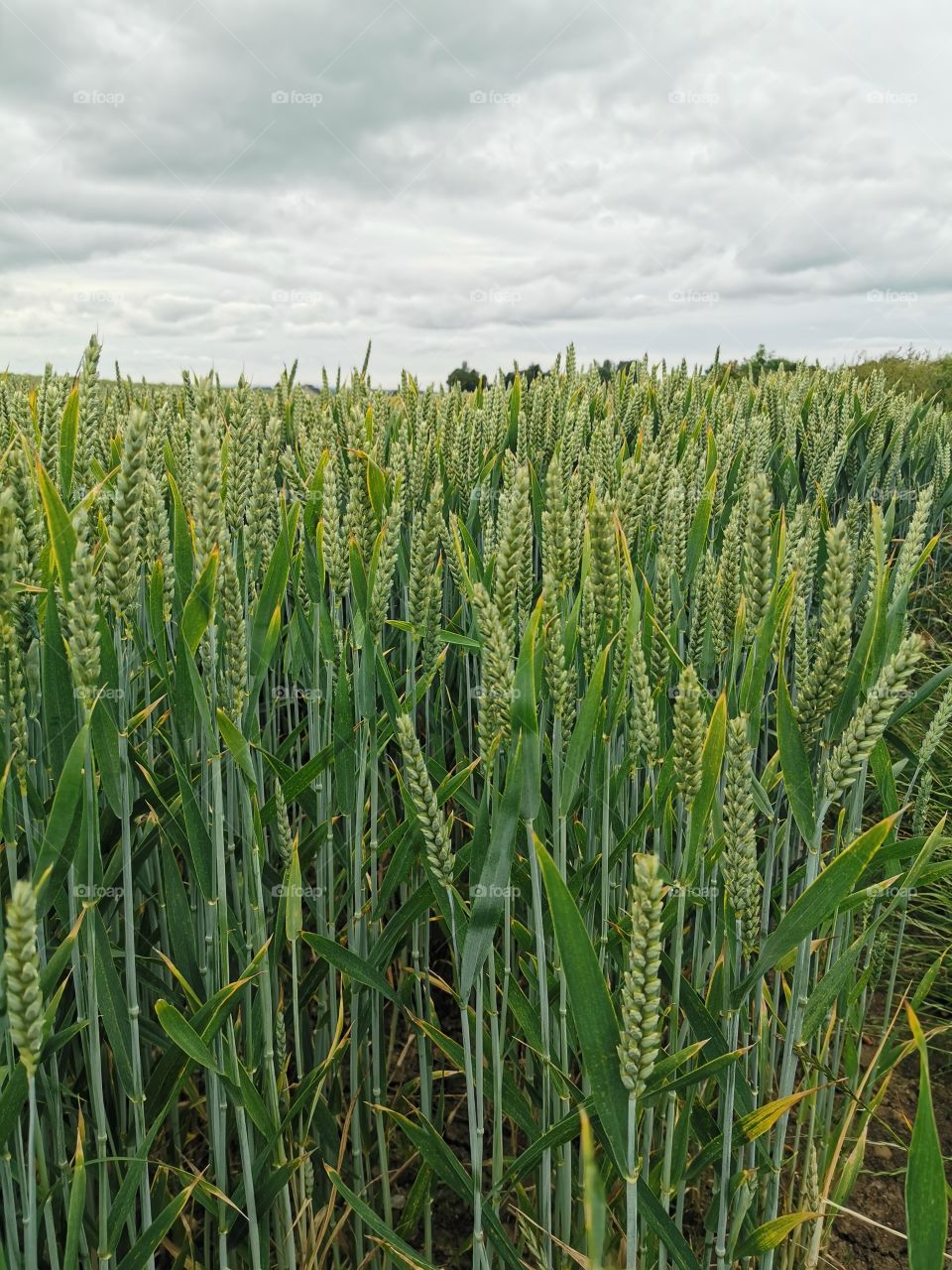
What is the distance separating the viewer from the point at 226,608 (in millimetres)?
1293

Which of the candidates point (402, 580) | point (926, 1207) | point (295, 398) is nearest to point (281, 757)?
point (402, 580)

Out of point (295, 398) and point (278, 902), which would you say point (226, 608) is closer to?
point (278, 902)

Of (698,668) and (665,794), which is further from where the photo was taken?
(698,668)

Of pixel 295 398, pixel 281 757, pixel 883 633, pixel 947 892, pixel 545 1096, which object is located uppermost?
pixel 295 398

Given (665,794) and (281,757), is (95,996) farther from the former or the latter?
(665,794)

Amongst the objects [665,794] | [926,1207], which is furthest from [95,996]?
[926,1207]

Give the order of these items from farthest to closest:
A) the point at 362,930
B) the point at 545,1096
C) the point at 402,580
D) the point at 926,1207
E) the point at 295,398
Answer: the point at 295,398, the point at 402,580, the point at 362,930, the point at 545,1096, the point at 926,1207

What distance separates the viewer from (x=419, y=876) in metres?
1.84

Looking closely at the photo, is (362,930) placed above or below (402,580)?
below

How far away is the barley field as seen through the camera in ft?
3.47

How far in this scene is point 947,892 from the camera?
2.82 meters

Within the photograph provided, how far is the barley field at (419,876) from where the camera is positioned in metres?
1.06

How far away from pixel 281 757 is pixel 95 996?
610 millimetres

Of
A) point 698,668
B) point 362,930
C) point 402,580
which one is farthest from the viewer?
point 402,580
